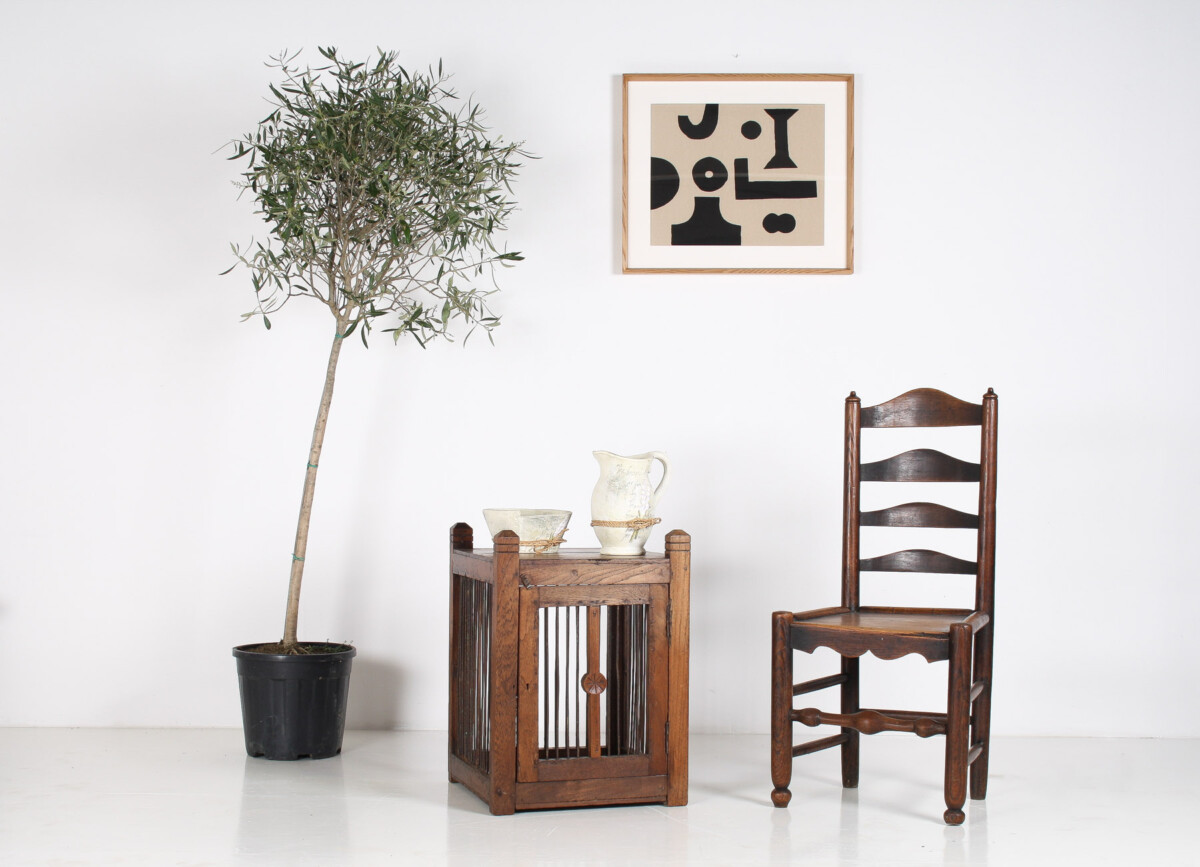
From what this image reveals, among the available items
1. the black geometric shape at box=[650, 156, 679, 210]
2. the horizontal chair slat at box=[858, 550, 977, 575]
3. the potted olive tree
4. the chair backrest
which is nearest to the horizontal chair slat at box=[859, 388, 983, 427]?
the chair backrest

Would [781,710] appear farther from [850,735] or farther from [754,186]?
[754,186]

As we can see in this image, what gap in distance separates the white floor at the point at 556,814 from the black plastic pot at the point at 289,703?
0.06m

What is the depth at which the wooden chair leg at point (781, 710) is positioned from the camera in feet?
8.07

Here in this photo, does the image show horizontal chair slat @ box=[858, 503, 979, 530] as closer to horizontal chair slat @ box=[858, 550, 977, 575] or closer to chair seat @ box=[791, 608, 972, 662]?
horizontal chair slat @ box=[858, 550, 977, 575]

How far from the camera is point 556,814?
242 centimetres

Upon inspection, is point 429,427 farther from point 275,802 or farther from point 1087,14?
point 1087,14

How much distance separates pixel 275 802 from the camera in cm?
250

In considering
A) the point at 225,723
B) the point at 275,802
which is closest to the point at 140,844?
the point at 275,802

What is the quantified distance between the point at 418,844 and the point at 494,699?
0.35 m

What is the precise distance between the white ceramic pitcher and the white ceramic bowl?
0.36 feet

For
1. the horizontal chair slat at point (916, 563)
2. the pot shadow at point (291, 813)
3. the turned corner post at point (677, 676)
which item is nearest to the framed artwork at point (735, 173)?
the horizontal chair slat at point (916, 563)

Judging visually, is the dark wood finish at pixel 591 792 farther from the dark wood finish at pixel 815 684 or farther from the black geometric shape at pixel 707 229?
the black geometric shape at pixel 707 229

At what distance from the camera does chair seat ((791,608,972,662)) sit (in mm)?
2309

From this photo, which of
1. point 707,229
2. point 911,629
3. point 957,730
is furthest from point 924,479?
point 707,229
